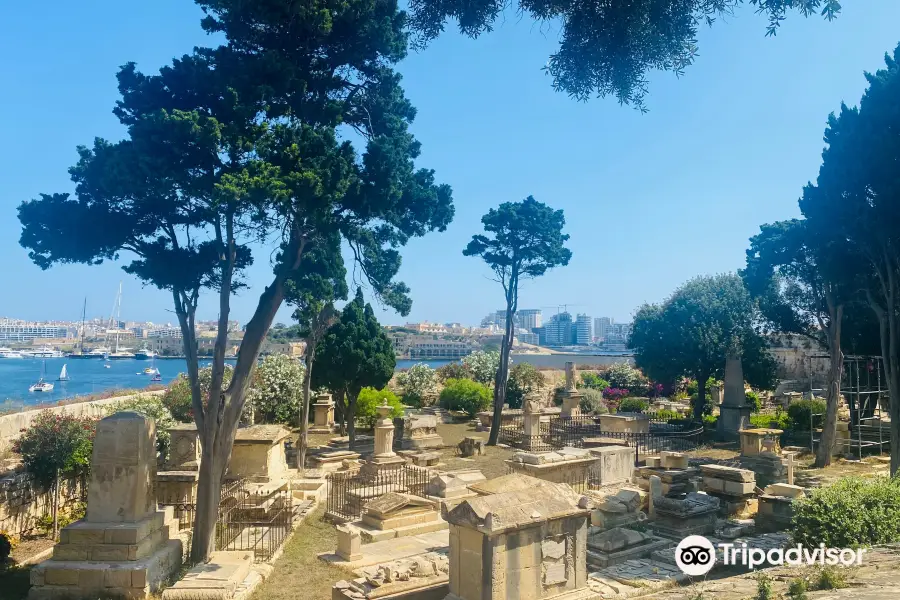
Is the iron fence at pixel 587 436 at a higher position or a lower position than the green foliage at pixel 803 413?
lower

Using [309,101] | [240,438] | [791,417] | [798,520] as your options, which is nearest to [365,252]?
[309,101]

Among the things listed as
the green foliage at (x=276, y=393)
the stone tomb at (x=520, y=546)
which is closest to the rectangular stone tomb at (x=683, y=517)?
the stone tomb at (x=520, y=546)

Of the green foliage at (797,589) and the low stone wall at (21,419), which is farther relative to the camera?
the low stone wall at (21,419)

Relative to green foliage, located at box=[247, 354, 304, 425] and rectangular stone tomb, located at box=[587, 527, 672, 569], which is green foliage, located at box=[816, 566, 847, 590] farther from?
green foliage, located at box=[247, 354, 304, 425]

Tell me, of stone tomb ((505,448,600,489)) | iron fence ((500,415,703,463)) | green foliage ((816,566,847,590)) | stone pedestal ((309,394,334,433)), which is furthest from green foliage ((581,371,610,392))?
green foliage ((816,566,847,590))

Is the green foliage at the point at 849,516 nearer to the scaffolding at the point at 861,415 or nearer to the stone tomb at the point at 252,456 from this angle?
the stone tomb at the point at 252,456

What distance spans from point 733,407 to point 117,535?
2290 centimetres

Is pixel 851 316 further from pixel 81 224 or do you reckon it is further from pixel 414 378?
pixel 81 224

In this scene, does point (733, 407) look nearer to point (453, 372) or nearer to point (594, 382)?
point (594, 382)

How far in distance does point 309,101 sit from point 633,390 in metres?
A: 31.7

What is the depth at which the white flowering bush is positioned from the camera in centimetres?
3288

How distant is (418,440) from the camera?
21.5 m

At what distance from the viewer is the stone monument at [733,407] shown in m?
24.5

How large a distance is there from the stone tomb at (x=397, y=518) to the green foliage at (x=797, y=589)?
8.10 metres
